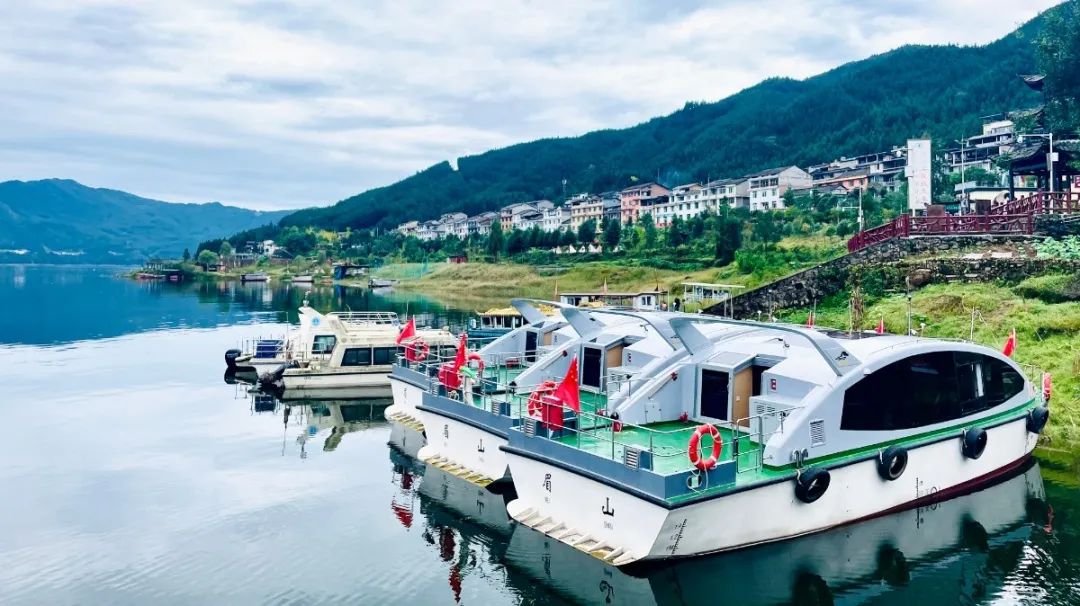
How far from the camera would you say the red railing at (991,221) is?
108 ft

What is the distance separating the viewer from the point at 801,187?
11462 cm

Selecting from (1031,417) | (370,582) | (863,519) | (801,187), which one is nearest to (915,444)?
(863,519)

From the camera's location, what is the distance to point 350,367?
3297 centimetres

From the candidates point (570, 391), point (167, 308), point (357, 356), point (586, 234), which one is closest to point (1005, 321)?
point (570, 391)

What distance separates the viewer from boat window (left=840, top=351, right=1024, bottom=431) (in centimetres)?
1577

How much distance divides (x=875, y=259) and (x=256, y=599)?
94.3 feet

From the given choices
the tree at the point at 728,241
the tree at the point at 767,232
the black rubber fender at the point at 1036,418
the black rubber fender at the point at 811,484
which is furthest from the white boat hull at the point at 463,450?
the tree at the point at 728,241

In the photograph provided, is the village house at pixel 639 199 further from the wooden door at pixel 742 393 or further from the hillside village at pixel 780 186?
the wooden door at pixel 742 393

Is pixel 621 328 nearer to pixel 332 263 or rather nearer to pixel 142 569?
pixel 142 569

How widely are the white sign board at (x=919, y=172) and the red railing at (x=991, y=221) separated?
276 cm

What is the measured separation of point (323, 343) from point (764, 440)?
2338 centimetres

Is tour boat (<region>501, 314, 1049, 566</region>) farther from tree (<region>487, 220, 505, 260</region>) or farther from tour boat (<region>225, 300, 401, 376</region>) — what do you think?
tree (<region>487, 220, 505, 260</region>)

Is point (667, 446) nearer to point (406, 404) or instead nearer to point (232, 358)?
point (406, 404)

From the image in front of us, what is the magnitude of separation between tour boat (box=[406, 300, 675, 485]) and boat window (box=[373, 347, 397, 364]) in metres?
11.9
